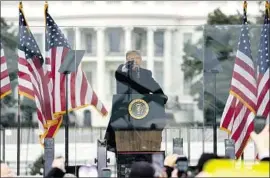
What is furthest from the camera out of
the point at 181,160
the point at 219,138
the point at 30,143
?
the point at 30,143

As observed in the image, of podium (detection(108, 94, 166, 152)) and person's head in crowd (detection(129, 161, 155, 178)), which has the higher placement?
podium (detection(108, 94, 166, 152))

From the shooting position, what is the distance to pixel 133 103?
21.0m

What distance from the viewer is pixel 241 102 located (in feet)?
75.4

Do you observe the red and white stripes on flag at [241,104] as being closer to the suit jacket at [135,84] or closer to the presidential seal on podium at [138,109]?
the suit jacket at [135,84]

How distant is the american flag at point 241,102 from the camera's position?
2275 centimetres

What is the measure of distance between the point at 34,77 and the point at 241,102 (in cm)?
352

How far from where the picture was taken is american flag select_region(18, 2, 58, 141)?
23378mm

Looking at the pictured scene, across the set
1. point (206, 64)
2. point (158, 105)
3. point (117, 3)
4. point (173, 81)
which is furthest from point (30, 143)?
point (117, 3)

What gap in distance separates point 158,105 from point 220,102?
2987 mm

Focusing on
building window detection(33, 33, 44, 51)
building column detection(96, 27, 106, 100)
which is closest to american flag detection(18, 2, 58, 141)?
building window detection(33, 33, 44, 51)

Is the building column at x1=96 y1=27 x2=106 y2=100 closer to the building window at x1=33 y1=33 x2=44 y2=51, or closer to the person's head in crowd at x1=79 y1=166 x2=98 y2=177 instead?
the building window at x1=33 y1=33 x2=44 y2=51

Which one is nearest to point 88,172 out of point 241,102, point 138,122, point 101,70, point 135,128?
point 135,128

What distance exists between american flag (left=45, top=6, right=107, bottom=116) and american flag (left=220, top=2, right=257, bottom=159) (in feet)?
8.01

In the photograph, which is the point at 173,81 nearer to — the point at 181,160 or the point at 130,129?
the point at 130,129
